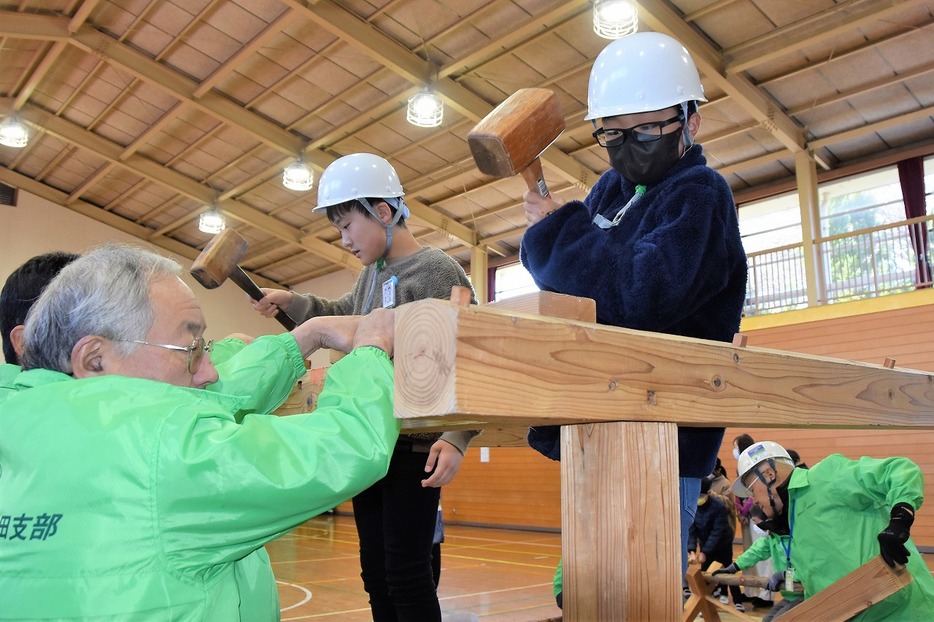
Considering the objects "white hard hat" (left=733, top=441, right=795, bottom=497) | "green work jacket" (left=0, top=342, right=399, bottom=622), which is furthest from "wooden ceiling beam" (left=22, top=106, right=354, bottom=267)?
"green work jacket" (left=0, top=342, right=399, bottom=622)

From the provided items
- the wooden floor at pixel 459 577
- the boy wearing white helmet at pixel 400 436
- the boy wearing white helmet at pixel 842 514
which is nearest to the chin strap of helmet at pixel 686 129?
the boy wearing white helmet at pixel 400 436

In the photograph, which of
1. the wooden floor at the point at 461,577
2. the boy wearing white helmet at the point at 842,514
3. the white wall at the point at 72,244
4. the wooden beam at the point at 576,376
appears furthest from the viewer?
the white wall at the point at 72,244

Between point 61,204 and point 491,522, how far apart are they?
38.1ft

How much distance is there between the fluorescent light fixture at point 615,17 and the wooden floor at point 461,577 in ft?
18.7

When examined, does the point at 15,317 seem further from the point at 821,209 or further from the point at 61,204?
the point at 61,204

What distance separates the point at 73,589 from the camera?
110cm

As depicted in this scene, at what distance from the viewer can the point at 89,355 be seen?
1.35m

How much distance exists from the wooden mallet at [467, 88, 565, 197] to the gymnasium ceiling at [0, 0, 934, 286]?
26.7ft

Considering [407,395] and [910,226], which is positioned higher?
[910,226]

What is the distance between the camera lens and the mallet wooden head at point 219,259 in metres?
2.71

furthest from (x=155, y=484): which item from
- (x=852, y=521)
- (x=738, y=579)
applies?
(x=738, y=579)

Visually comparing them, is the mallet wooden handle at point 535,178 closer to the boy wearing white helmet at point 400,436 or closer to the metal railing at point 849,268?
the boy wearing white helmet at point 400,436

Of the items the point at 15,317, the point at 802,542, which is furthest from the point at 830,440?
the point at 15,317

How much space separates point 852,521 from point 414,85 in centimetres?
895
